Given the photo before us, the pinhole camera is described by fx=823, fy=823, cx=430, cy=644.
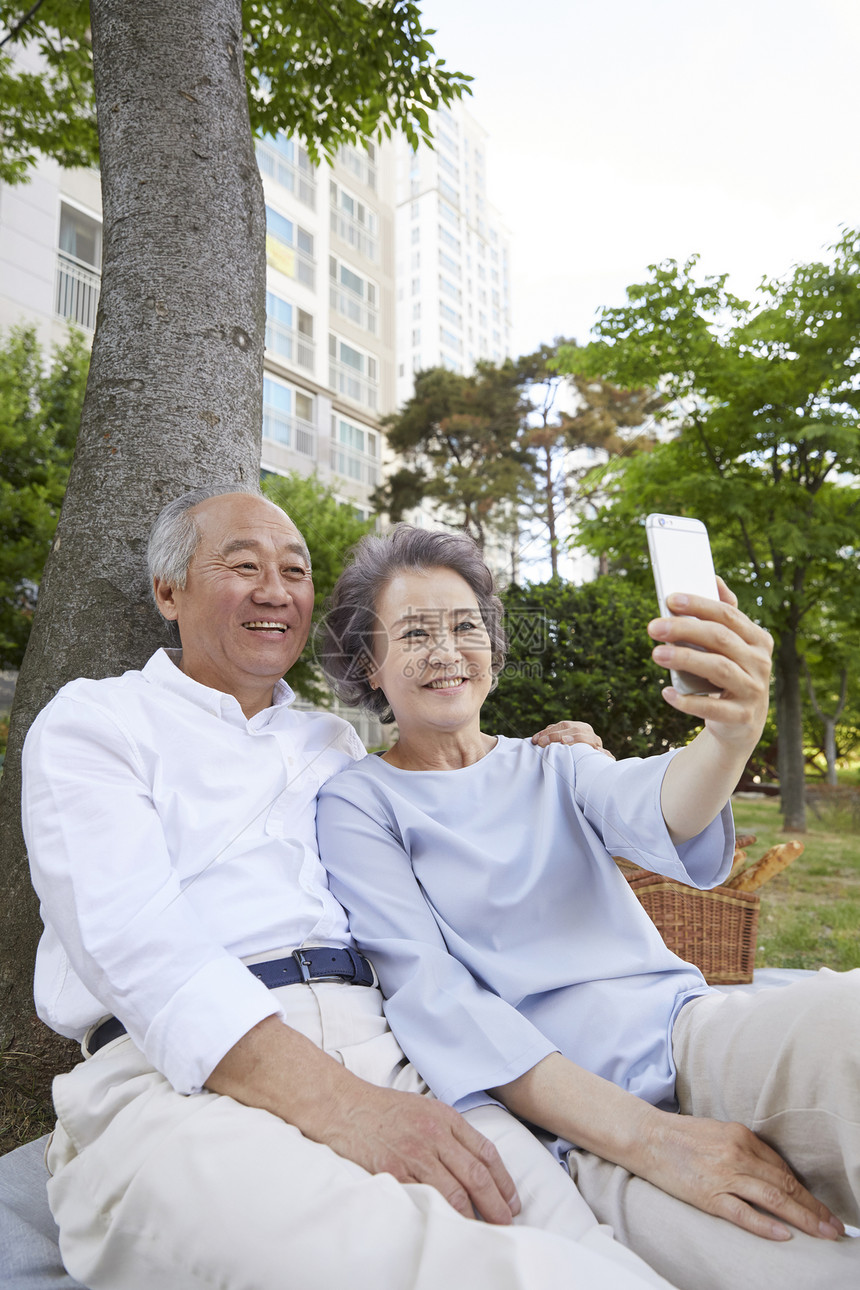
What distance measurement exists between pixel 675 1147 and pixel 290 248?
20483mm

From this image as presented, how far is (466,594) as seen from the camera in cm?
184

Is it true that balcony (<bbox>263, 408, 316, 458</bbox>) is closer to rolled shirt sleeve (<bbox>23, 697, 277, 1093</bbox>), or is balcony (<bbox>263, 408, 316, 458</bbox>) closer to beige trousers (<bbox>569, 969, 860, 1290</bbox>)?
rolled shirt sleeve (<bbox>23, 697, 277, 1093</bbox>)

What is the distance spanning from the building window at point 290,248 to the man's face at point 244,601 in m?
18.1

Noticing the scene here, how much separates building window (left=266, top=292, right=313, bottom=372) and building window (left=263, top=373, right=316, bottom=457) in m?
0.62

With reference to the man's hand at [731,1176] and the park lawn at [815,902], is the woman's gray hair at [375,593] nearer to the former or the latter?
the man's hand at [731,1176]

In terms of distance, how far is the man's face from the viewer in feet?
6.08

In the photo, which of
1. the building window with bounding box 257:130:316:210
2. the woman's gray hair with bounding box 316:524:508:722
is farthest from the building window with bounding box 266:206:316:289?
the woman's gray hair with bounding box 316:524:508:722

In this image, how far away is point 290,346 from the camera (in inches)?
676

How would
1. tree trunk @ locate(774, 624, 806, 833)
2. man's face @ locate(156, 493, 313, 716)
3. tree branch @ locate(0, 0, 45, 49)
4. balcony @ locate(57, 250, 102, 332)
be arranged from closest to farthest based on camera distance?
man's face @ locate(156, 493, 313, 716), tree branch @ locate(0, 0, 45, 49), tree trunk @ locate(774, 624, 806, 833), balcony @ locate(57, 250, 102, 332)

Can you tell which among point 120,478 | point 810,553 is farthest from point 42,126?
point 810,553

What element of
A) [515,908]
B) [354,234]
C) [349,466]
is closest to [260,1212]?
[515,908]

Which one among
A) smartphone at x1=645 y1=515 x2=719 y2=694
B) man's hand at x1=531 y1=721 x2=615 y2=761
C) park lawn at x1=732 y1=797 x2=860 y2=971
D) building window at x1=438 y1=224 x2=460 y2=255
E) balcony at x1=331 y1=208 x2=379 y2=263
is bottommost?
park lawn at x1=732 y1=797 x2=860 y2=971

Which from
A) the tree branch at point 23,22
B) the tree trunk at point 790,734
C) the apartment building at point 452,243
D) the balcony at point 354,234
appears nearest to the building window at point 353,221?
the balcony at point 354,234

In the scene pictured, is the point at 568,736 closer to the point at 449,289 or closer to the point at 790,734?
the point at 790,734
